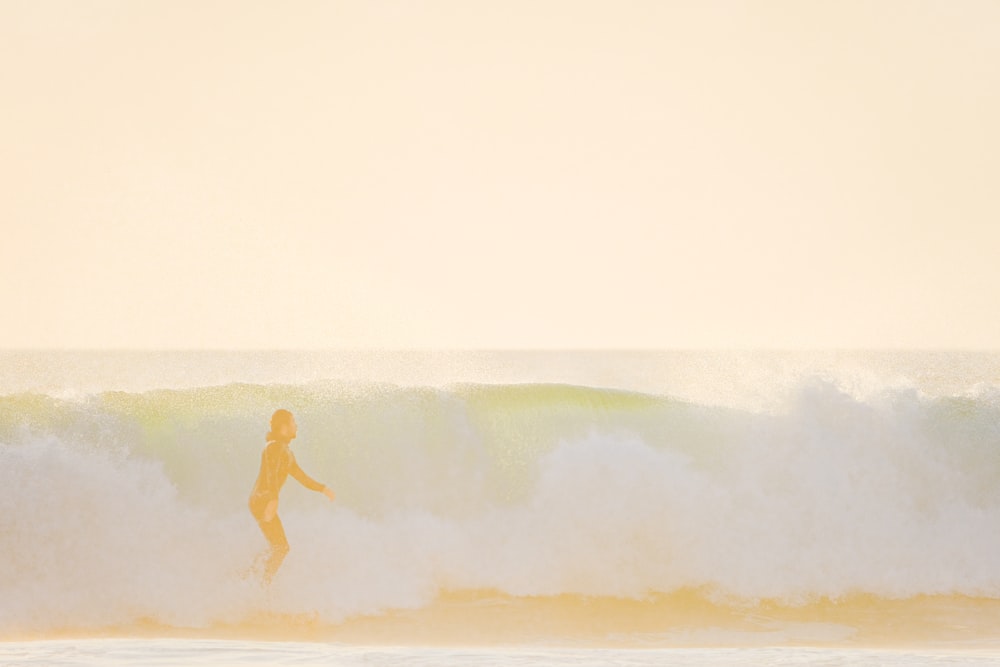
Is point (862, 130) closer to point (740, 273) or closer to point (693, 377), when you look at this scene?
point (740, 273)

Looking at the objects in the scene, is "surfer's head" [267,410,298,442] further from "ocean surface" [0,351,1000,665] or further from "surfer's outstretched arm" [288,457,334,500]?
"ocean surface" [0,351,1000,665]

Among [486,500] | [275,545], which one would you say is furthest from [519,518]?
[275,545]

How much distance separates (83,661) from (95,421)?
167 cm

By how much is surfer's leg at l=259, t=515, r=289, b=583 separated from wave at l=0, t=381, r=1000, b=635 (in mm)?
66

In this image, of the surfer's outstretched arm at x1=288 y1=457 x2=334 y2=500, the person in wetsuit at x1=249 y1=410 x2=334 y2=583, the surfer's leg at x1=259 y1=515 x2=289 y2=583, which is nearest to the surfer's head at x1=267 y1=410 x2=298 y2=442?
the person in wetsuit at x1=249 y1=410 x2=334 y2=583

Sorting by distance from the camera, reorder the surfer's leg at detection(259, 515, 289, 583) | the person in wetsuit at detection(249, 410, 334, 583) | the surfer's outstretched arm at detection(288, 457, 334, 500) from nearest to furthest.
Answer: the surfer's outstretched arm at detection(288, 457, 334, 500)
the person in wetsuit at detection(249, 410, 334, 583)
the surfer's leg at detection(259, 515, 289, 583)

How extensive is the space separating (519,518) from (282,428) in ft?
3.91

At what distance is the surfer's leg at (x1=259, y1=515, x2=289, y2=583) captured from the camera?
Answer: 5.00 metres

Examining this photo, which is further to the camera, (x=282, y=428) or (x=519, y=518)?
(x=519, y=518)

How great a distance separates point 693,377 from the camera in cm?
600

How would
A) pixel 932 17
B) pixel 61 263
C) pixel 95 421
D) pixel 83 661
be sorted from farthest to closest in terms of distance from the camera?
pixel 61 263
pixel 932 17
pixel 95 421
pixel 83 661

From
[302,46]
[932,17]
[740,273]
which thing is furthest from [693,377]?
[302,46]

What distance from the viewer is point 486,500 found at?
5.35m

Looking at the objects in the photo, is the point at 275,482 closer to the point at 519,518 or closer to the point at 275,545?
the point at 275,545
